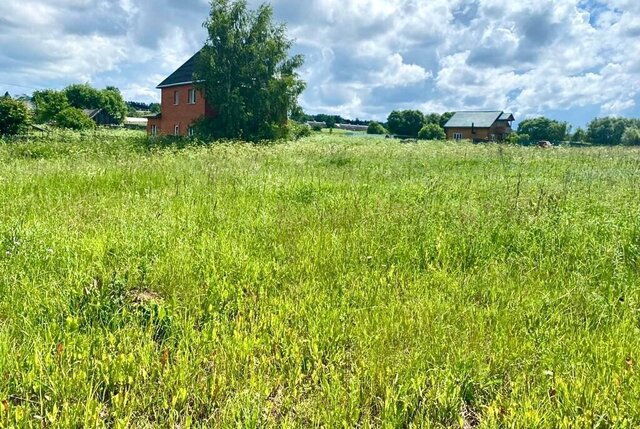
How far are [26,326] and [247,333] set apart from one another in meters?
1.38

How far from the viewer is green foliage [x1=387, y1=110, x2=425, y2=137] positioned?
3664 inches

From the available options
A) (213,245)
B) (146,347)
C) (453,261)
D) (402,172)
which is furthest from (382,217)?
(402,172)

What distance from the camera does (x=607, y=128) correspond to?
304 ft

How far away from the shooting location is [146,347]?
2.35 meters

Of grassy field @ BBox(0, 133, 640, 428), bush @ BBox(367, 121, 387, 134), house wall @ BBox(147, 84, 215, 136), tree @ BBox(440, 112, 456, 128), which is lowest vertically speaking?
grassy field @ BBox(0, 133, 640, 428)

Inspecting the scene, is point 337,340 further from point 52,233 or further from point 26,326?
point 52,233

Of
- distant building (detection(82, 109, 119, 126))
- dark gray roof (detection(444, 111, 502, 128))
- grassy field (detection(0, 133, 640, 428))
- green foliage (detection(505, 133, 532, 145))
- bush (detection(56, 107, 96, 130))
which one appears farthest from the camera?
distant building (detection(82, 109, 119, 126))

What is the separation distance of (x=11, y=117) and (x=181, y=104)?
14.3 metres

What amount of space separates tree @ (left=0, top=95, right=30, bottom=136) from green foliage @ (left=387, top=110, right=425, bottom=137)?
7629cm

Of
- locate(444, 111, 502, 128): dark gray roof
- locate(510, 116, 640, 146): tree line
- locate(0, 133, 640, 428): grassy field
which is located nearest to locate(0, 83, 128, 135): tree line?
locate(0, 133, 640, 428): grassy field

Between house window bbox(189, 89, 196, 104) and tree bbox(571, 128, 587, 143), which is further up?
tree bbox(571, 128, 587, 143)

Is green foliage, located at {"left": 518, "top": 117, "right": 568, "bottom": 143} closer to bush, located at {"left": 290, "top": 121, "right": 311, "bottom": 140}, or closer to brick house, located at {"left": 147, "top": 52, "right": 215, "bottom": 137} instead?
bush, located at {"left": 290, "top": 121, "right": 311, "bottom": 140}

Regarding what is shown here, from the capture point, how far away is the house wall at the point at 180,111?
3697 cm

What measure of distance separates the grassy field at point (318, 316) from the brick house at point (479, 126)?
75.1m
